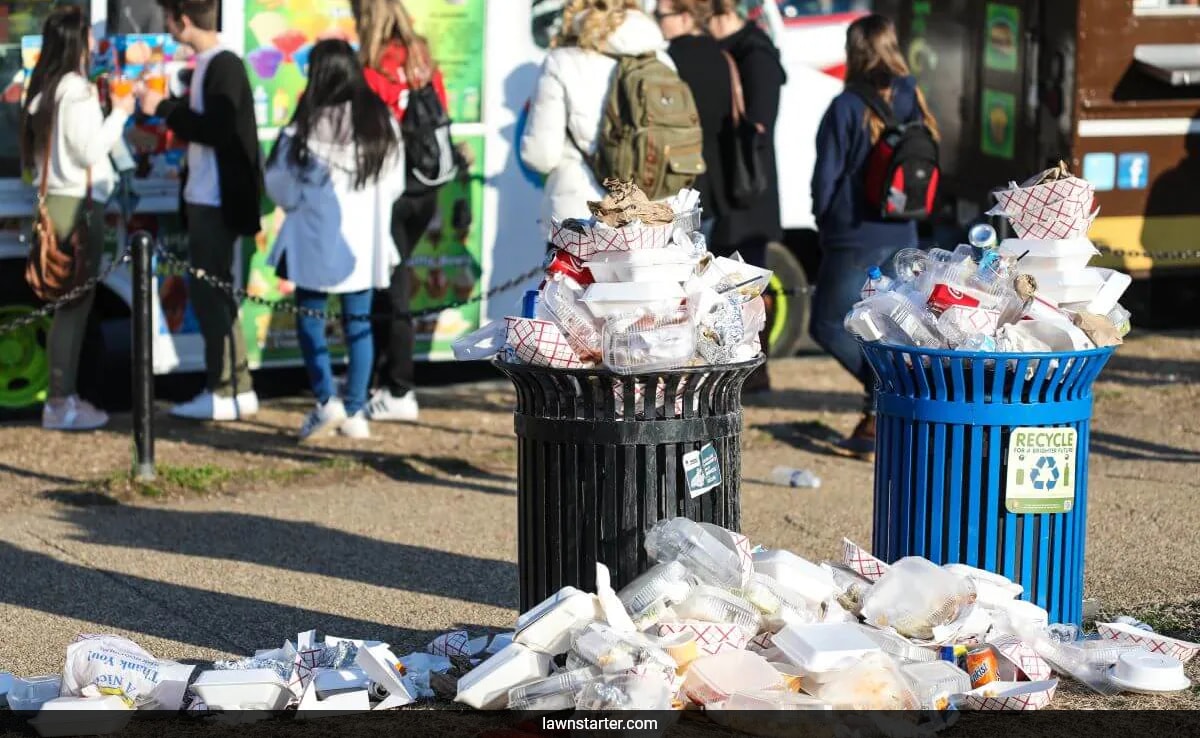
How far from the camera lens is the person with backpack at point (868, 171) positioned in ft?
26.9

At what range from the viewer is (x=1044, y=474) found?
213 inches

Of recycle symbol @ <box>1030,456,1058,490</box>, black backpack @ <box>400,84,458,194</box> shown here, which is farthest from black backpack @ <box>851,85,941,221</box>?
recycle symbol @ <box>1030,456,1058,490</box>

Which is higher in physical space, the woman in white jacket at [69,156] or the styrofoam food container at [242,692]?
the woman in white jacket at [69,156]

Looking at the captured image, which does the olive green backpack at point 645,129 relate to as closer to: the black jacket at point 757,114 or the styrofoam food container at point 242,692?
the black jacket at point 757,114

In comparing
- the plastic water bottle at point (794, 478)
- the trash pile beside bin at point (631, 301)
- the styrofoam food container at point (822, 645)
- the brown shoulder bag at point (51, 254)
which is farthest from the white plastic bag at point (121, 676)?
the brown shoulder bag at point (51, 254)

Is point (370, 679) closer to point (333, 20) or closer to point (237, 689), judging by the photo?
point (237, 689)

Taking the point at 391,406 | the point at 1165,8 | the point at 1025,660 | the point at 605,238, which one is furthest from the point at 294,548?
the point at 1165,8

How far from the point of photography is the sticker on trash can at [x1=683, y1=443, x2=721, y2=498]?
5.16m

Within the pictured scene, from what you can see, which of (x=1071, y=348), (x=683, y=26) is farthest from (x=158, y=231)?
(x=1071, y=348)

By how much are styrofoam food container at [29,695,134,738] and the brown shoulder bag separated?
4218mm

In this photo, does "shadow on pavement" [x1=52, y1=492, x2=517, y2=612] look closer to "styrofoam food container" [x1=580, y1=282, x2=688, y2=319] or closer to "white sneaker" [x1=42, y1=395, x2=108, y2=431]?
"white sneaker" [x1=42, y1=395, x2=108, y2=431]

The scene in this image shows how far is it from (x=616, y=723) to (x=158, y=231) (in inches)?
208

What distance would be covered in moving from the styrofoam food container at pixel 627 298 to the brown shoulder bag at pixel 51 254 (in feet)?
14.5

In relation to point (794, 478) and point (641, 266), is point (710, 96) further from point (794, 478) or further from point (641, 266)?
point (641, 266)
